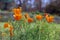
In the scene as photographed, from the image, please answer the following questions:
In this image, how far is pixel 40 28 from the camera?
4.71 meters

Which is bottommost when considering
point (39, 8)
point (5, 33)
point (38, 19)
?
point (39, 8)

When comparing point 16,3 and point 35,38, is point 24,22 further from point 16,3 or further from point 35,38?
point 16,3

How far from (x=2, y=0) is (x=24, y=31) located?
58.7 feet

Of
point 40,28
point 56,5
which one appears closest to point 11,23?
point 40,28

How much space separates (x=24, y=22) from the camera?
489 centimetres

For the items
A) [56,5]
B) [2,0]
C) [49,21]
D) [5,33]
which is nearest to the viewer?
[49,21]

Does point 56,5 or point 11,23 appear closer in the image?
point 11,23

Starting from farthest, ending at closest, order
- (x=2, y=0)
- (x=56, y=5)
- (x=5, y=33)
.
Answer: (x=2, y=0) < (x=56, y=5) < (x=5, y=33)

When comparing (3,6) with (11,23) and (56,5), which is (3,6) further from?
(11,23)

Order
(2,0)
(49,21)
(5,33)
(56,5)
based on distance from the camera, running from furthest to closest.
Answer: (2,0)
(56,5)
(5,33)
(49,21)

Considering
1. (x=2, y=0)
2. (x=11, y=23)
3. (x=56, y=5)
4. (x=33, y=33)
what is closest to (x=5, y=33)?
(x=11, y=23)

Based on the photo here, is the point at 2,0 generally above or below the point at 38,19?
below

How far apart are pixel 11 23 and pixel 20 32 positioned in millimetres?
252

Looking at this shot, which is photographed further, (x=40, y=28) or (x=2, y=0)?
(x=2, y=0)
